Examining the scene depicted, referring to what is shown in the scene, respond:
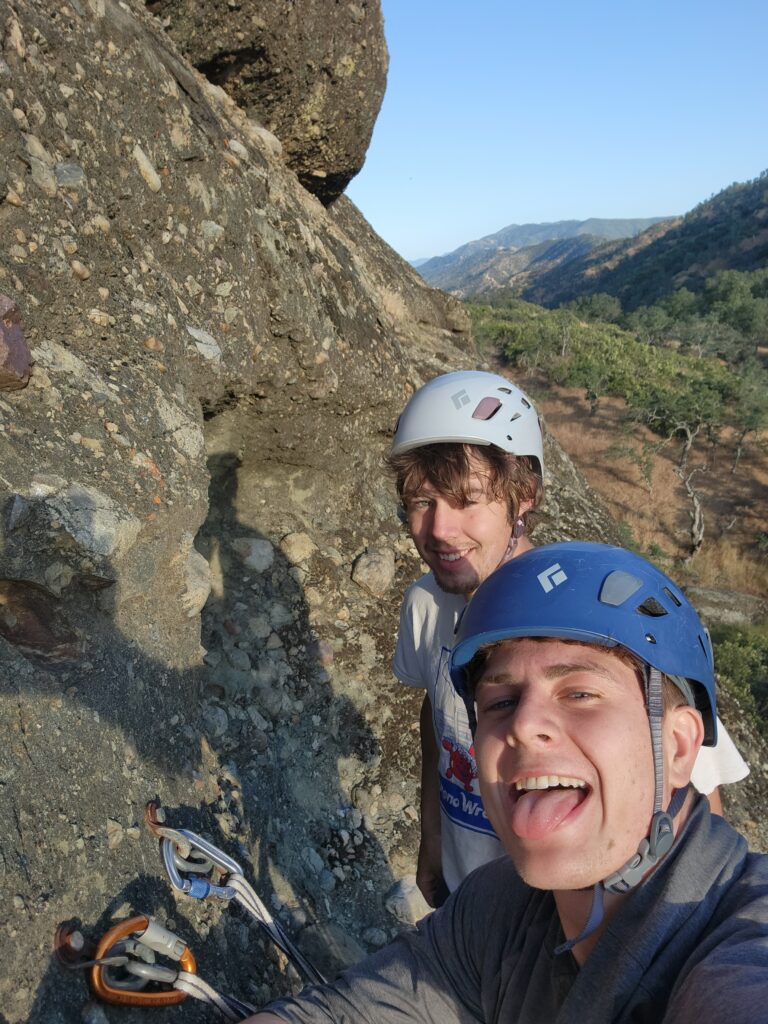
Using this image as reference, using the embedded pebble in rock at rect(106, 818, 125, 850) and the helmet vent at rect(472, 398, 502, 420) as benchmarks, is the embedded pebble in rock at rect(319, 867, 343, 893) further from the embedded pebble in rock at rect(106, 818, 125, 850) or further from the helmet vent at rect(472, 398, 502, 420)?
the helmet vent at rect(472, 398, 502, 420)

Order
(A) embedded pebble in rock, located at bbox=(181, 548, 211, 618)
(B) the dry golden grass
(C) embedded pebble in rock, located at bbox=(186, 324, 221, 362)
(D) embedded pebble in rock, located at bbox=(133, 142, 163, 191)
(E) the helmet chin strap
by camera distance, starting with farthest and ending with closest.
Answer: (B) the dry golden grass → (C) embedded pebble in rock, located at bbox=(186, 324, 221, 362) → (D) embedded pebble in rock, located at bbox=(133, 142, 163, 191) → (A) embedded pebble in rock, located at bbox=(181, 548, 211, 618) → (E) the helmet chin strap

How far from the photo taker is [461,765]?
7.84 feet

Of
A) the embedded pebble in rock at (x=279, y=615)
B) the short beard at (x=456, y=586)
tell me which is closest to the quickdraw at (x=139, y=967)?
the short beard at (x=456, y=586)

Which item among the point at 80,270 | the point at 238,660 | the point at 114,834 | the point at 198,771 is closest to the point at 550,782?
the point at 114,834

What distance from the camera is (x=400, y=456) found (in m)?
2.73

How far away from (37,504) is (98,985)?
1.68m

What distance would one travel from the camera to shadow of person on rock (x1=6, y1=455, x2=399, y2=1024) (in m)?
2.25

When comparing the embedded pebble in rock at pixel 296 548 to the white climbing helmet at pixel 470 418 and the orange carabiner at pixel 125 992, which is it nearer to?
the white climbing helmet at pixel 470 418

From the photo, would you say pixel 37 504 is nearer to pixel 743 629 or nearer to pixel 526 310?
pixel 743 629

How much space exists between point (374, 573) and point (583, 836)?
4102mm

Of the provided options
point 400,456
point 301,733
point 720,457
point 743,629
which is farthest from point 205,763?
point 720,457

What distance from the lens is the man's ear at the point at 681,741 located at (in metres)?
1.41

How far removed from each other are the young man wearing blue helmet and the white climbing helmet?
110 centimetres

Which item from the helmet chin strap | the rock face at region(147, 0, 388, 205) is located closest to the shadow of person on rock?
the helmet chin strap
